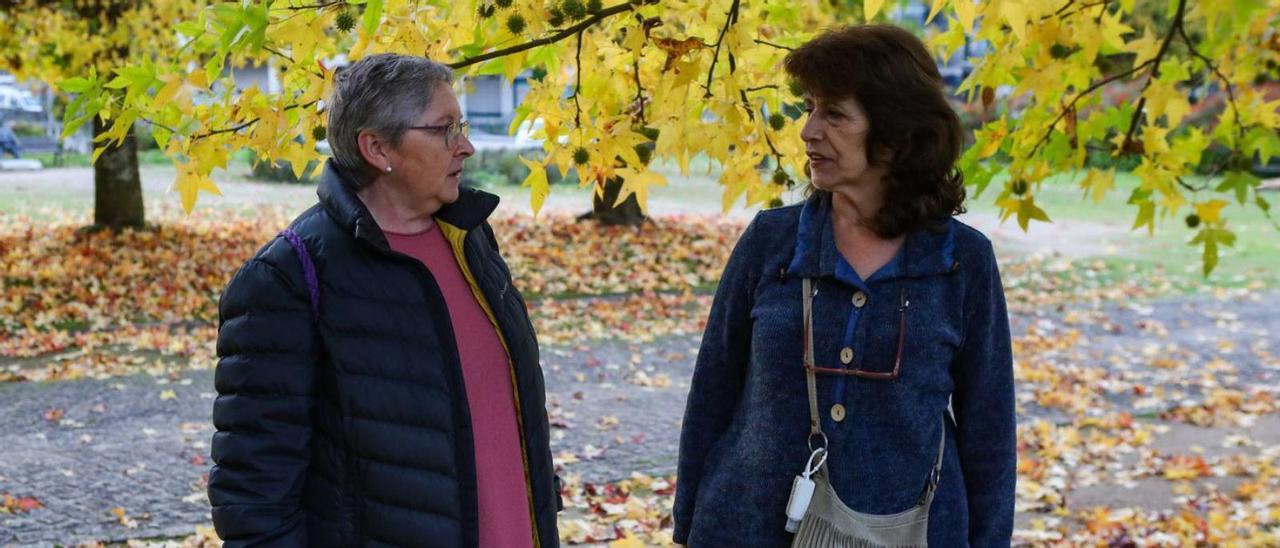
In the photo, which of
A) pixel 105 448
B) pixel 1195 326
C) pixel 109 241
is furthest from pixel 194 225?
pixel 1195 326

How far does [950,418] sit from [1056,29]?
1.84 m

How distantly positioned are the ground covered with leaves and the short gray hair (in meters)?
2.67

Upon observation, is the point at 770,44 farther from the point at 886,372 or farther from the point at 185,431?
the point at 185,431

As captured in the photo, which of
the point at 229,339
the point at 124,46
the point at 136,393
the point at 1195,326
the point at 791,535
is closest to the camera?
the point at 229,339

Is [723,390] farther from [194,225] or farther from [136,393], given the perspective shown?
[194,225]

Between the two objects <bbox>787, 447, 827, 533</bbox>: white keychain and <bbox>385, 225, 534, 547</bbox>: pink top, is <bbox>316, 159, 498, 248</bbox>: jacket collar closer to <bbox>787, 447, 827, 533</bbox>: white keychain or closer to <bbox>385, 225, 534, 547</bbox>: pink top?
<bbox>385, 225, 534, 547</bbox>: pink top

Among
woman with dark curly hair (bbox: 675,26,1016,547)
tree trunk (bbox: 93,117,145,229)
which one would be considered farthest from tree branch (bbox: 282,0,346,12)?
tree trunk (bbox: 93,117,145,229)

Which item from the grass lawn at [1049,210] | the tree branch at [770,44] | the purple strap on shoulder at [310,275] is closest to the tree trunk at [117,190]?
the grass lawn at [1049,210]

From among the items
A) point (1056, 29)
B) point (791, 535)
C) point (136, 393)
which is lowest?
point (136, 393)

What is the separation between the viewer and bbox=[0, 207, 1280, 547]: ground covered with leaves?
18.8ft

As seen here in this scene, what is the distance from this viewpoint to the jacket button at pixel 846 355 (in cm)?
229

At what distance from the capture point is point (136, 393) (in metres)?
7.71

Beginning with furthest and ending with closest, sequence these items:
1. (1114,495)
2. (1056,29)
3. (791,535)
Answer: (1114,495), (1056,29), (791,535)

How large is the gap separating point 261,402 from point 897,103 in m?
1.32
